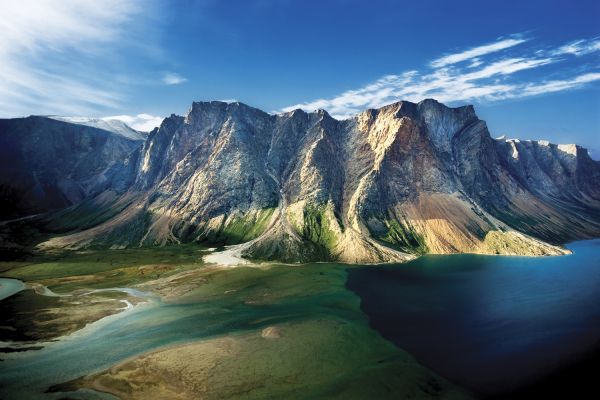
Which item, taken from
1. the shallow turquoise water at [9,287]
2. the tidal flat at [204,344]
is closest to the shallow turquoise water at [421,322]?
the tidal flat at [204,344]

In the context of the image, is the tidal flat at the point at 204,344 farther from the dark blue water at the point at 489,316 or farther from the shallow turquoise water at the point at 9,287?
the dark blue water at the point at 489,316

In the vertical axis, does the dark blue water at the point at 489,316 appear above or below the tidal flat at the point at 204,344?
above

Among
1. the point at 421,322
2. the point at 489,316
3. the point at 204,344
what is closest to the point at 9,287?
the point at 204,344

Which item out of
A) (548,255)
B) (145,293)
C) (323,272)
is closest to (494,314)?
(323,272)

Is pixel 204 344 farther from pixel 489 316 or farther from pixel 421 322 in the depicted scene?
pixel 489 316

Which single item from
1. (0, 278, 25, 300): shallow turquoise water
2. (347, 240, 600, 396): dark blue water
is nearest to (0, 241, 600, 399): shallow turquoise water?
(347, 240, 600, 396): dark blue water

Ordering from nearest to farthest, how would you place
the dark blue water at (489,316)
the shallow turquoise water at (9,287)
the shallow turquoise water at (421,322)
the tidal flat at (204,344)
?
1. the tidal flat at (204,344)
2. the dark blue water at (489,316)
3. the shallow turquoise water at (421,322)
4. the shallow turquoise water at (9,287)
